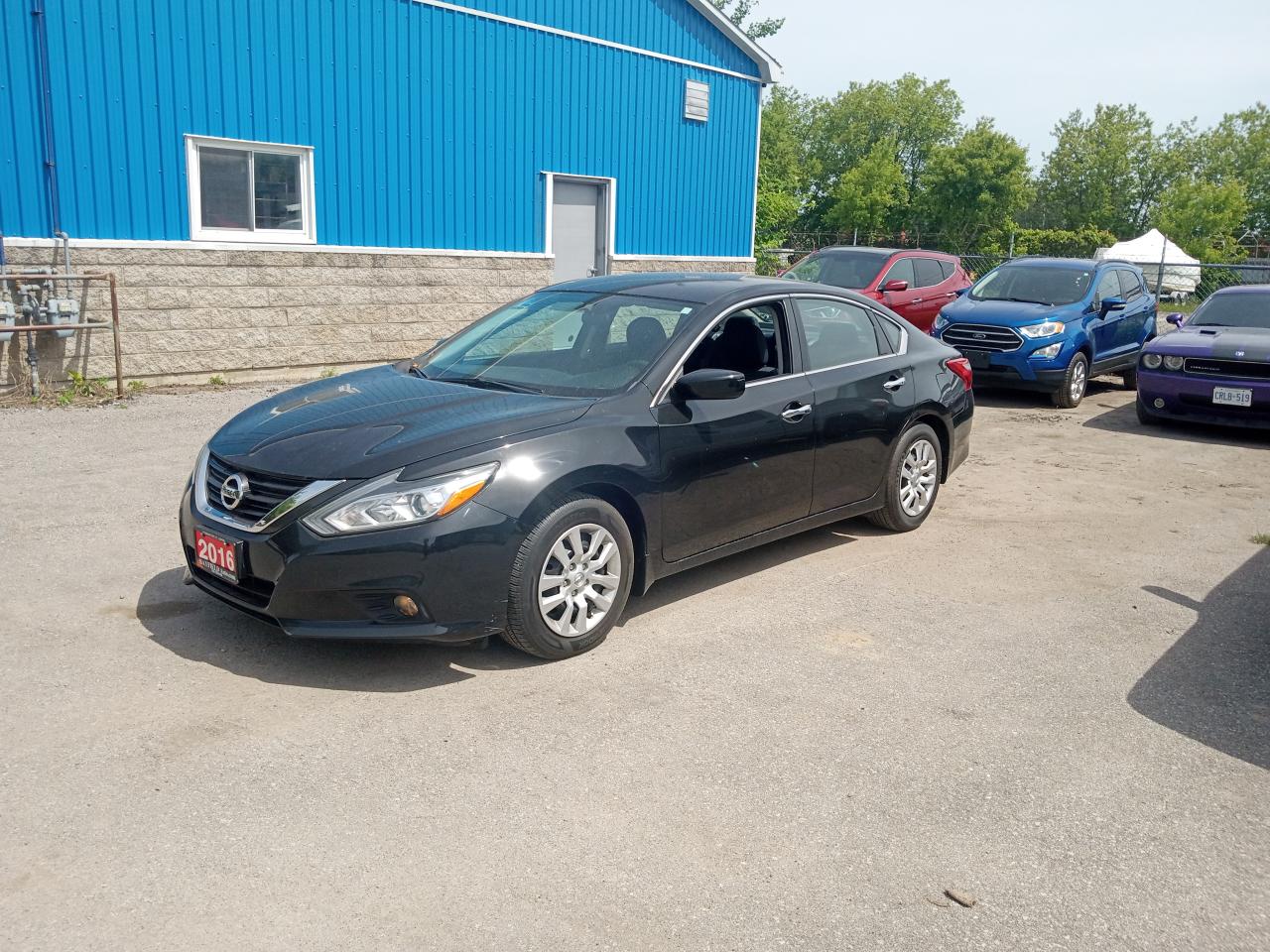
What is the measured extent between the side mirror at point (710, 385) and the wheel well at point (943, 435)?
2.12m

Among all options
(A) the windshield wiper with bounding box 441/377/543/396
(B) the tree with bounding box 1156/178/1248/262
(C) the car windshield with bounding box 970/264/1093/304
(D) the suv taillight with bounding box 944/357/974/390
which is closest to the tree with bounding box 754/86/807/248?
(C) the car windshield with bounding box 970/264/1093/304

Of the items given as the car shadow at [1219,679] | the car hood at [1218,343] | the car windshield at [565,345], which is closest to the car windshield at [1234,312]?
the car hood at [1218,343]

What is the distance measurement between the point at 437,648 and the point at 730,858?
6.58 feet

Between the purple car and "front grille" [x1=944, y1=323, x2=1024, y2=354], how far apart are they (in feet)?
5.07

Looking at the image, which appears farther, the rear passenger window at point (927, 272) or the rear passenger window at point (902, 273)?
the rear passenger window at point (927, 272)

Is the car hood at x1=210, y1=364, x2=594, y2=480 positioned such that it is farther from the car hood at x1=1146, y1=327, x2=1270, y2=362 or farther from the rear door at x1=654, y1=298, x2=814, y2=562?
the car hood at x1=1146, y1=327, x2=1270, y2=362

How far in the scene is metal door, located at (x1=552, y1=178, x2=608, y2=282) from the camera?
51.5 feet

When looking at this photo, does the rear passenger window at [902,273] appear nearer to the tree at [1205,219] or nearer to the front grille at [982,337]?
the front grille at [982,337]

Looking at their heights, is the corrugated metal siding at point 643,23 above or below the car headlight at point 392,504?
above

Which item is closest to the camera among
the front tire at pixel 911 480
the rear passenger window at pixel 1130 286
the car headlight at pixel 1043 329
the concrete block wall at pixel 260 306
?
the front tire at pixel 911 480

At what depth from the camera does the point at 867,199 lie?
73625mm

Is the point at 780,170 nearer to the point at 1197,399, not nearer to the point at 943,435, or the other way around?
the point at 1197,399

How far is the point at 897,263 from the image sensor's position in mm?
15586

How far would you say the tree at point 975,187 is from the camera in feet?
227
